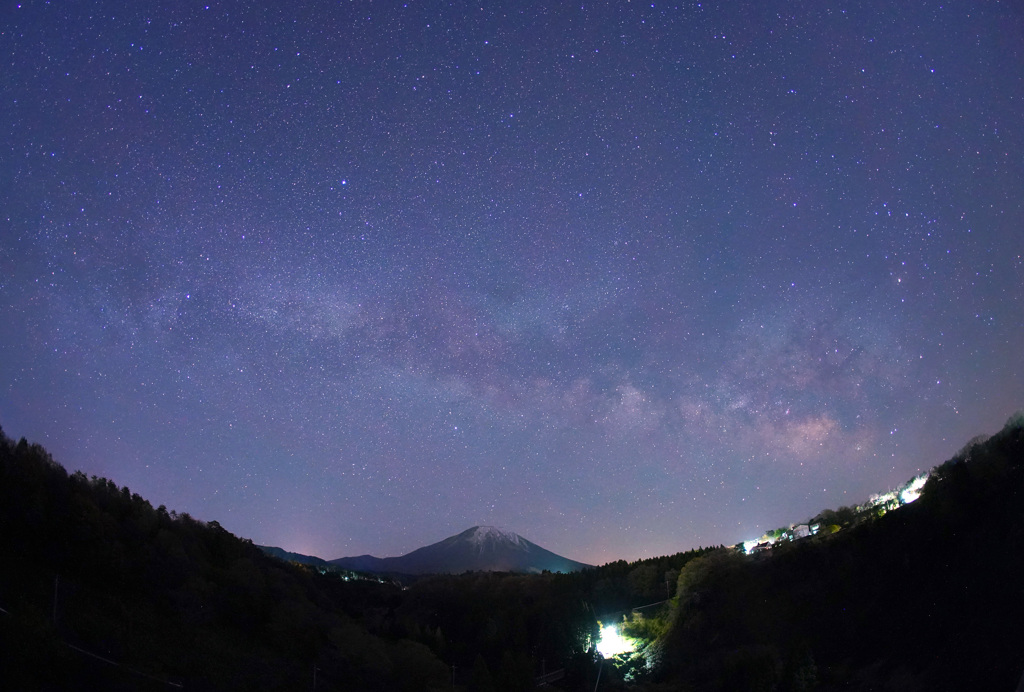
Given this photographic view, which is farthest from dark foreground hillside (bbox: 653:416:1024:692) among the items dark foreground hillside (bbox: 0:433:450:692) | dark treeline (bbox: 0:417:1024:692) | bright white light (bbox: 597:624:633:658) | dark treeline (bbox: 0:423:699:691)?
dark foreground hillside (bbox: 0:433:450:692)

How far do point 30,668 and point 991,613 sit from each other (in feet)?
99.4

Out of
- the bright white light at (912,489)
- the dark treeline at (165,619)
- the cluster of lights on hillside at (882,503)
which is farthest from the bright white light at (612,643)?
the bright white light at (912,489)

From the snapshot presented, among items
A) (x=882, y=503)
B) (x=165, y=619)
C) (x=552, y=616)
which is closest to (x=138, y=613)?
(x=165, y=619)

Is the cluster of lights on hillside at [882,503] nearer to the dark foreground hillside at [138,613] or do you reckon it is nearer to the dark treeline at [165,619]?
the dark treeline at [165,619]

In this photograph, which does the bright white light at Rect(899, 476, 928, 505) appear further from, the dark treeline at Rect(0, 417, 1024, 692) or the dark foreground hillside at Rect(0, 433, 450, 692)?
the dark foreground hillside at Rect(0, 433, 450, 692)

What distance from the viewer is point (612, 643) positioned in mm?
46344

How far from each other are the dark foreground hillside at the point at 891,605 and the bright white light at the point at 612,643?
5445mm

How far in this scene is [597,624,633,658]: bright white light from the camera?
44625 millimetres

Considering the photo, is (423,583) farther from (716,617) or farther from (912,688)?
(912,688)

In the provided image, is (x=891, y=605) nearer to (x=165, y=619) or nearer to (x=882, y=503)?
(x=882, y=503)

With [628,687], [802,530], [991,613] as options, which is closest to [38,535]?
[628,687]

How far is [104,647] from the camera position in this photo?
21406 mm

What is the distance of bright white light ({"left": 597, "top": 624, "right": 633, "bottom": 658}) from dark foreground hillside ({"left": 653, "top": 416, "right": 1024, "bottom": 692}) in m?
5.45

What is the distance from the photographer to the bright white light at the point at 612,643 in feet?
146
